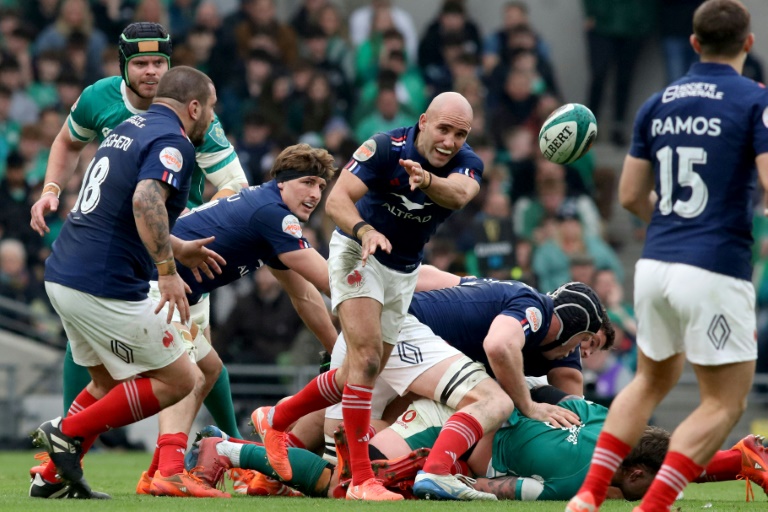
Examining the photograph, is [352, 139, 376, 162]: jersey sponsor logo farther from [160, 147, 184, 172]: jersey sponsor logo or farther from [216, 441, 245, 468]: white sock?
[216, 441, 245, 468]: white sock

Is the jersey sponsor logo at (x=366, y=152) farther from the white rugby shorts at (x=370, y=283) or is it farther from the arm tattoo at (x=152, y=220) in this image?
the arm tattoo at (x=152, y=220)

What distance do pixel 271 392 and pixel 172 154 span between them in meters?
7.11

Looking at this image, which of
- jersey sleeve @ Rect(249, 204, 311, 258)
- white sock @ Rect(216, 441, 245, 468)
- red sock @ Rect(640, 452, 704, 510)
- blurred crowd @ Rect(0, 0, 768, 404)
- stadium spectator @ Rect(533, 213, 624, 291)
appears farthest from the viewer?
stadium spectator @ Rect(533, 213, 624, 291)

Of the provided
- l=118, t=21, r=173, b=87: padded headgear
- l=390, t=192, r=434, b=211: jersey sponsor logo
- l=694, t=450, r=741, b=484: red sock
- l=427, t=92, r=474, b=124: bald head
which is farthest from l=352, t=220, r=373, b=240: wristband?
l=694, t=450, r=741, b=484: red sock

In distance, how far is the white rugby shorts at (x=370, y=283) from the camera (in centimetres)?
720

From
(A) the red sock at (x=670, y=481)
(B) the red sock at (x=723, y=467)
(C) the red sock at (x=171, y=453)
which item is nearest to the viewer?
(A) the red sock at (x=670, y=481)

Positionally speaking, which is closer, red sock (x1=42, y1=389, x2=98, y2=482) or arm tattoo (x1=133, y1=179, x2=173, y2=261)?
arm tattoo (x1=133, y1=179, x2=173, y2=261)

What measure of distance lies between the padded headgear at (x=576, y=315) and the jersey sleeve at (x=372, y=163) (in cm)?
147

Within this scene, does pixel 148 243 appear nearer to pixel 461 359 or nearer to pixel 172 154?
pixel 172 154

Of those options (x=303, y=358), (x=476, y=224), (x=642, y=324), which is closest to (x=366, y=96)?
(x=476, y=224)

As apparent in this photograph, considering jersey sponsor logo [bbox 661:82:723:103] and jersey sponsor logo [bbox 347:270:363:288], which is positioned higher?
jersey sponsor logo [bbox 661:82:723:103]

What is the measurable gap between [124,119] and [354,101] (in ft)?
28.8

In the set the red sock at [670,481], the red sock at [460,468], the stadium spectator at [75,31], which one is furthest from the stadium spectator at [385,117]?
the red sock at [670,481]

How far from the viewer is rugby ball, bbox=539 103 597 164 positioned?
25.6ft
